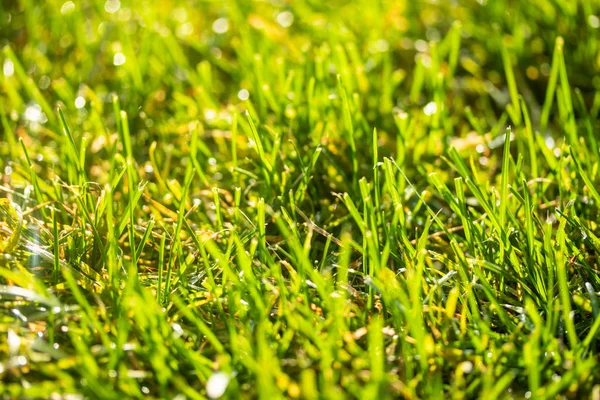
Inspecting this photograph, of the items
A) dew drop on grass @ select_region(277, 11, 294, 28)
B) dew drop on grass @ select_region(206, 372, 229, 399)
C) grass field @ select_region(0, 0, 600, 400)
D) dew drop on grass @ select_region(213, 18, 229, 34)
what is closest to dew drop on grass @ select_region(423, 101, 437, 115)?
grass field @ select_region(0, 0, 600, 400)

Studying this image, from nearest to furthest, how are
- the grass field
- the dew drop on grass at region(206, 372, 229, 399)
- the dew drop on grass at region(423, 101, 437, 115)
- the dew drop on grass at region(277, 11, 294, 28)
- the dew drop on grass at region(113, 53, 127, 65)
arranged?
the dew drop on grass at region(206, 372, 229, 399) → the grass field → the dew drop on grass at region(423, 101, 437, 115) → the dew drop on grass at region(113, 53, 127, 65) → the dew drop on grass at region(277, 11, 294, 28)

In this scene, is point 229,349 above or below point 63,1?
below

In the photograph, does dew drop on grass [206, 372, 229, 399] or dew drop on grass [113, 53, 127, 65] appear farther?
dew drop on grass [113, 53, 127, 65]

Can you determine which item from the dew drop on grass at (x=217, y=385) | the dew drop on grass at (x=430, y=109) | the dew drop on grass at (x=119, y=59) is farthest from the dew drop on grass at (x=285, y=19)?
the dew drop on grass at (x=217, y=385)

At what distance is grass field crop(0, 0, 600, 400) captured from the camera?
1.00 m

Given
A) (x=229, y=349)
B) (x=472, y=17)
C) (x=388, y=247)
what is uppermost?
(x=472, y=17)

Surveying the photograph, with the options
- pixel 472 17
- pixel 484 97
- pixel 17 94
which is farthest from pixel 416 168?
pixel 17 94

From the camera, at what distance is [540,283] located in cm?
112

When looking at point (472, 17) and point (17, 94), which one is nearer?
point (17, 94)

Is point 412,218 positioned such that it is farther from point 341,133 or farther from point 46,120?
point 46,120

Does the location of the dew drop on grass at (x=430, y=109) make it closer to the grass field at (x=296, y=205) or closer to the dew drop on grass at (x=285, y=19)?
the grass field at (x=296, y=205)

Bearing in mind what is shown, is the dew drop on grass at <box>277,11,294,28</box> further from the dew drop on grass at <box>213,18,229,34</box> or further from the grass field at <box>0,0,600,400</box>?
the dew drop on grass at <box>213,18,229,34</box>

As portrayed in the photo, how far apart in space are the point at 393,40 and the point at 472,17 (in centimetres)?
28

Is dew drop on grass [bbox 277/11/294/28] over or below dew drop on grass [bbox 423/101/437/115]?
over
